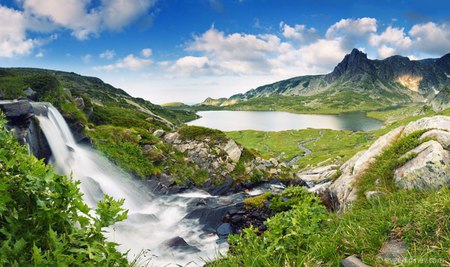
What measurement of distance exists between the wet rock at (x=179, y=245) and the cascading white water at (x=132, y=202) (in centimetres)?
45

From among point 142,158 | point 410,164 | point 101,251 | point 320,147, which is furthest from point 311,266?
point 320,147

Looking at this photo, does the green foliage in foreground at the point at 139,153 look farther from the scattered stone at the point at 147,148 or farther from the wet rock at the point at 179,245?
the wet rock at the point at 179,245

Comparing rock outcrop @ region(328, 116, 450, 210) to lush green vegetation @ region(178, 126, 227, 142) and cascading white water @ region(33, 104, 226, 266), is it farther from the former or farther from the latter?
lush green vegetation @ region(178, 126, 227, 142)

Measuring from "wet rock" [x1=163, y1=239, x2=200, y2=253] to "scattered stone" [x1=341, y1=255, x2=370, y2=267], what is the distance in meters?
18.6

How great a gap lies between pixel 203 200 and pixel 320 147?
115 m

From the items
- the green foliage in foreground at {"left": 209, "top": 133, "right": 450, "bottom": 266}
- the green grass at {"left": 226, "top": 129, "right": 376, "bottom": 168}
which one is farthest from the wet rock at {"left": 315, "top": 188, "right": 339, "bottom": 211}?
the green grass at {"left": 226, "top": 129, "right": 376, "bottom": 168}

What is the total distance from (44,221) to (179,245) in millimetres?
19823

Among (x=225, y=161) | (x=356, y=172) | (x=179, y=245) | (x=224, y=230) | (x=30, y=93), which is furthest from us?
(x=225, y=161)

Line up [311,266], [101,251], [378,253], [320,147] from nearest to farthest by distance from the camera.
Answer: [101,251] < [311,266] < [378,253] < [320,147]

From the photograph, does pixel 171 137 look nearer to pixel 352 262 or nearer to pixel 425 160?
pixel 425 160

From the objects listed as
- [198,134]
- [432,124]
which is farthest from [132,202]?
[432,124]

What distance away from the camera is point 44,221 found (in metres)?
4.50

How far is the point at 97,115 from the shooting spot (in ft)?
176

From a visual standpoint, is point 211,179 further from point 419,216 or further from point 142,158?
point 419,216
